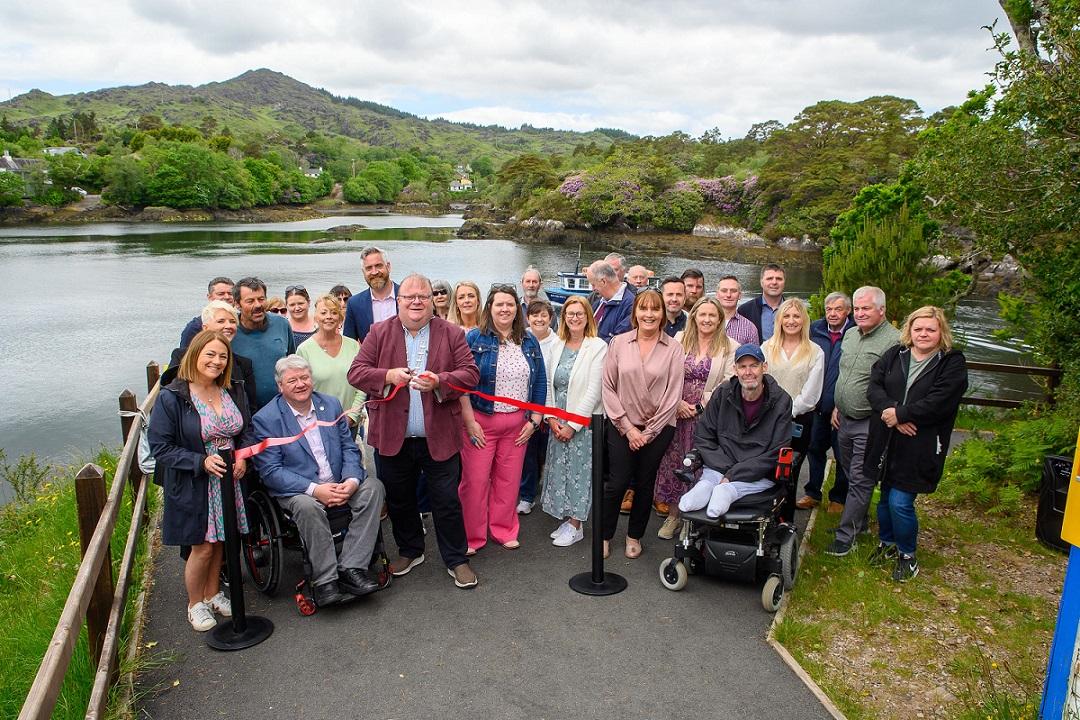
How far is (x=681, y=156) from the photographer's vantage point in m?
70.2

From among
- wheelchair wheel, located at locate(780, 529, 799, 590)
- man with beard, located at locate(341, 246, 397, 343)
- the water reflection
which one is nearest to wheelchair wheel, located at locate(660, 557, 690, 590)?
wheelchair wheel, located at locate(780, 529, 799, 590)

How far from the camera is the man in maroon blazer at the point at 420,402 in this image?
14.2 feet

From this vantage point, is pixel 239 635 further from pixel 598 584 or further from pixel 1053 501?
pixel 1053 501

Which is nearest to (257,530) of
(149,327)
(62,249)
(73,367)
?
(73,367)

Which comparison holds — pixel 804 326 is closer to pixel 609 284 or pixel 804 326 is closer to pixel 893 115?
pixel 609 284

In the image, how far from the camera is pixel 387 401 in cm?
435

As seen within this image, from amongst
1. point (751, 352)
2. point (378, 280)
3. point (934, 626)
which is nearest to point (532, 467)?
point (378, 280)

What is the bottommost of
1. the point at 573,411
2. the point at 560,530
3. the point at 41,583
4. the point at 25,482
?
the point at 25,482

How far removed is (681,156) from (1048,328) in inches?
2671

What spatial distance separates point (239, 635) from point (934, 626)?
4119 mm

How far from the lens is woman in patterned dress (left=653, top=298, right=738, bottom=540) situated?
526cm

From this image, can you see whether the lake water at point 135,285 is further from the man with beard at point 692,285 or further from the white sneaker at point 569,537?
the man with beard at point 692,285

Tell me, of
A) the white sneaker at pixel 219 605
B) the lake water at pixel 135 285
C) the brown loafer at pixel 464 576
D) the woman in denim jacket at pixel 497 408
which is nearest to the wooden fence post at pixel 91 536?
the white sneaker at pixel 219 605

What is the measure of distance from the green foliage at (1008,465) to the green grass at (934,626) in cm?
47
